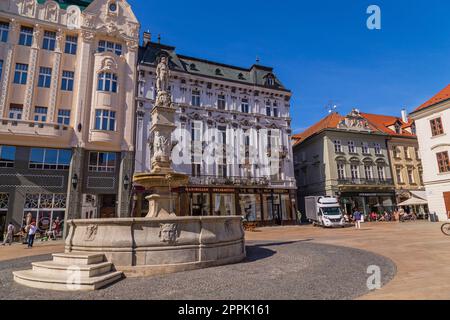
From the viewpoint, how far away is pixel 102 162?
24.4 metres

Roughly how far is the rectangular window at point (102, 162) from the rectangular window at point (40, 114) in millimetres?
4865

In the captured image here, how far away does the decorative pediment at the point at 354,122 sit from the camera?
128 feet

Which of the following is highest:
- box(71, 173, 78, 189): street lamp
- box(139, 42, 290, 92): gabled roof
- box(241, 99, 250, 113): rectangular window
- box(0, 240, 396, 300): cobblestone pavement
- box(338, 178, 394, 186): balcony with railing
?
box(139, 42, 290, 92): gabled roof

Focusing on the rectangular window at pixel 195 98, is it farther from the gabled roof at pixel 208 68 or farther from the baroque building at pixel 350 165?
the baroque building at pixel 350 165

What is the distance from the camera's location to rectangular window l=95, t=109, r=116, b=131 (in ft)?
80.5

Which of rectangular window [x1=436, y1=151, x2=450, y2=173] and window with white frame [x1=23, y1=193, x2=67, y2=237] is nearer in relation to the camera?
window with white frame [x1=23, y1=193, x2=67, y2=237]

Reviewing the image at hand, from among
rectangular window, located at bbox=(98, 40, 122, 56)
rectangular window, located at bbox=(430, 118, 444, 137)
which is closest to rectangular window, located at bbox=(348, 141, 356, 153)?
rectangular window, located at bbox=(430, 118, 444, 137)

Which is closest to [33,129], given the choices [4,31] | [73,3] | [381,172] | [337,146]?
[4,31]

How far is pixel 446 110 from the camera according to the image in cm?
2775

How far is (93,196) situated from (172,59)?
58.7 feet

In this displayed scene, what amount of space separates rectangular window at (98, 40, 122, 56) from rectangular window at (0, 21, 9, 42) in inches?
287

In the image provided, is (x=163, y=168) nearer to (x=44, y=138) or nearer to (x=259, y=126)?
(x=44, y=138)

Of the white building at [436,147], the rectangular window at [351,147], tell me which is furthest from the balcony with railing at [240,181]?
the white building at [436,147]

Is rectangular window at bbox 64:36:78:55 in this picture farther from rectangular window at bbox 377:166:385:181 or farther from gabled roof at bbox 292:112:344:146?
rectangular window at bbox 377:166:385:181
